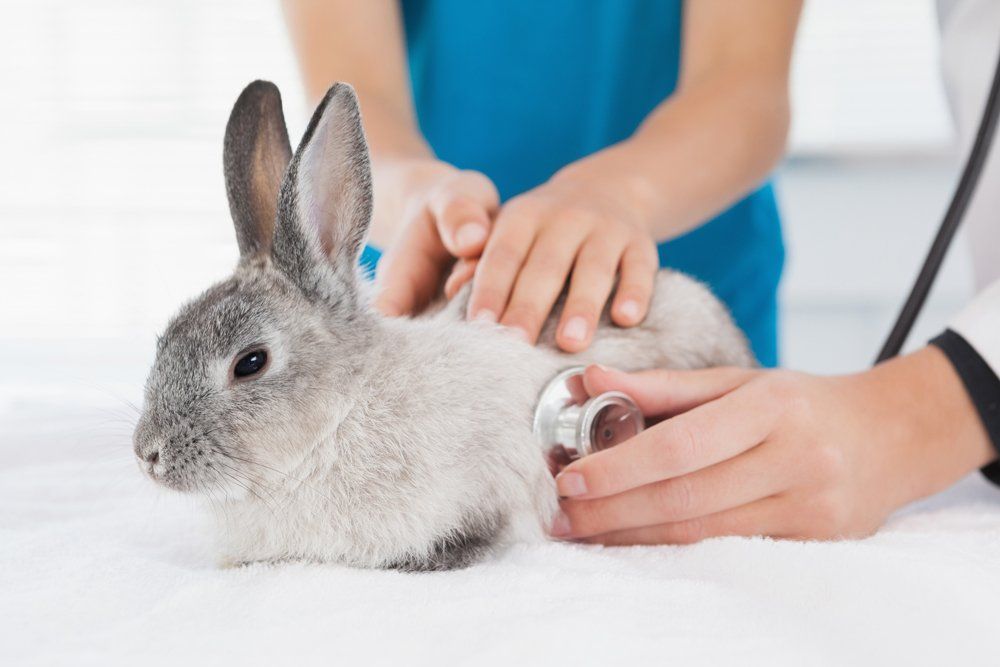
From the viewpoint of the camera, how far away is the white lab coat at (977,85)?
1420 mm

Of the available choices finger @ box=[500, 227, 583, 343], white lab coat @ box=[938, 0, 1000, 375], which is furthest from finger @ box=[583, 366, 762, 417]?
white lab coat @ box=[938, 0, 1000, 375]

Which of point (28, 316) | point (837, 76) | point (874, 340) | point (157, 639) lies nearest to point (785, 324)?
point (874, 340)

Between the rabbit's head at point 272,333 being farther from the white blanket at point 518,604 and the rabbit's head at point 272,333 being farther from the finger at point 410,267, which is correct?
the finger at point 410,267

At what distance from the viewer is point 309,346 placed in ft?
3.25

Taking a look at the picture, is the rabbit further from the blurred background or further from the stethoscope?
the blurred background

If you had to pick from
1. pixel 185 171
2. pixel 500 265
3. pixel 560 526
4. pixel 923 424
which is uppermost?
pixel 500 265

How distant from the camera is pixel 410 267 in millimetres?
1332

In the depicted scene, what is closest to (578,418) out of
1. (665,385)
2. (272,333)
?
(665,385)

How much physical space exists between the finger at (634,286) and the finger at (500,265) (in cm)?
12

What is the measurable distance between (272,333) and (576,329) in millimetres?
349

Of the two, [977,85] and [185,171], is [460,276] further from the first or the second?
[185,171]

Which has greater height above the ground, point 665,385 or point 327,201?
point 327,201

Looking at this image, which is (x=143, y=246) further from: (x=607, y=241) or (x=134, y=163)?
(x=607, y=241)

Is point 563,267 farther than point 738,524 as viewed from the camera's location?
Yes
